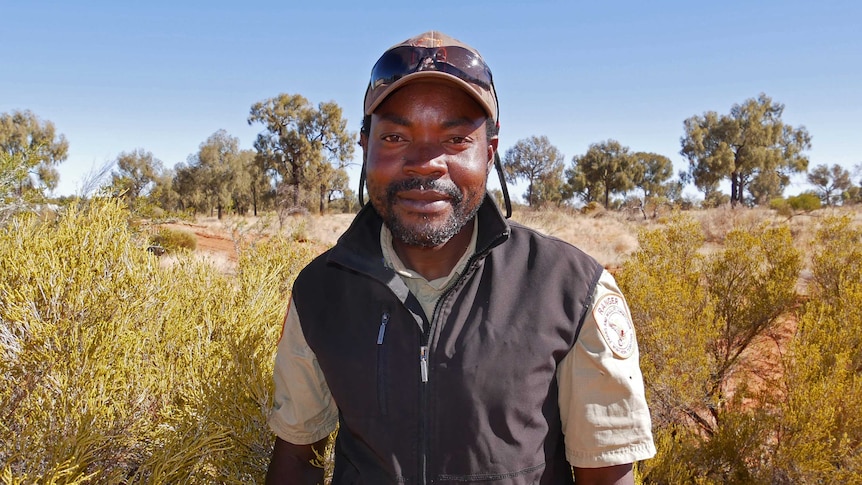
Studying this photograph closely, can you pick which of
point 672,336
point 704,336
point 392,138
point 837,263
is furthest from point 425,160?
point 837,263

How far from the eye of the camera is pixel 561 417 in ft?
4.50

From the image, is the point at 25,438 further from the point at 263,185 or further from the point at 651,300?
the point at 263,185

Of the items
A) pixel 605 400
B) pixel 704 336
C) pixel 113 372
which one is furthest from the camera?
pixel 704 336

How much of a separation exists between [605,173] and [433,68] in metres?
38.6

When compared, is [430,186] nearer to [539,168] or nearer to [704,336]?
[704,336]

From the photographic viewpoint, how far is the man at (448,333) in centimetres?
128

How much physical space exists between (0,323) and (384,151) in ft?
6.63

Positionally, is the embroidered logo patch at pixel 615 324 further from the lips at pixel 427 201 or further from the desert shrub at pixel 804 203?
the desert shrub at pixel 804 203

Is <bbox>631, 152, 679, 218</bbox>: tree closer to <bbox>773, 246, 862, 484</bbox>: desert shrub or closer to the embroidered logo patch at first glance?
<bbox>773, 246, 862, 484</bbox>: desert shrub

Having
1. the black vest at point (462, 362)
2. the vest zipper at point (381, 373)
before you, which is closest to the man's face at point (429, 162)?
the black vest at point (462, 362)

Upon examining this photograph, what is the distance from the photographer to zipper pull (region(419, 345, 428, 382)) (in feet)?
4.29

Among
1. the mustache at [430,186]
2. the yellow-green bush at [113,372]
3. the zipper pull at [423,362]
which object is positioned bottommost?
the yellow-green bush at [113,372]

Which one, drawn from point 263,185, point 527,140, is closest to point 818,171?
point 527,140

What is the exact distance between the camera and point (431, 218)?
138 cm
